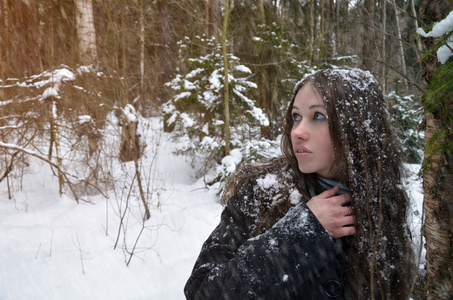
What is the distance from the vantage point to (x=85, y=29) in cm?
733

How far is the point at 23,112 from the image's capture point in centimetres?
503

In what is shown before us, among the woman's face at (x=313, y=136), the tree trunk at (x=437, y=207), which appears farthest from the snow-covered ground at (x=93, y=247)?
the woman's face at (x=313, y=136)

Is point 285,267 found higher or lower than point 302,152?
lower

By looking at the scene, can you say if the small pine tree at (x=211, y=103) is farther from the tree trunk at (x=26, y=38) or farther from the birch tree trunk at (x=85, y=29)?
the tree trunk at (x=26, y=38)

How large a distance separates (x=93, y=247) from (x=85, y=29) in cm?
565

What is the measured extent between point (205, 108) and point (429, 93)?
20.1ft

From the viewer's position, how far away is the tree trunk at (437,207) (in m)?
1.21

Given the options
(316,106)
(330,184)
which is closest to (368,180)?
(330,184)

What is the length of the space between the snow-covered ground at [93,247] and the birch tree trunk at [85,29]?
11.4 ft

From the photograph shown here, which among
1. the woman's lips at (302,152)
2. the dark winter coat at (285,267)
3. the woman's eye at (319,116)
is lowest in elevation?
the dark winter coat at (285,267)

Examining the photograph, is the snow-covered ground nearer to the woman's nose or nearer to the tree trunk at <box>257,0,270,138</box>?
the woman's nose

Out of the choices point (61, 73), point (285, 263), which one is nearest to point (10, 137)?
point (61, 73)

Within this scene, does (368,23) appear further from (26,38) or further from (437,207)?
(26,38)

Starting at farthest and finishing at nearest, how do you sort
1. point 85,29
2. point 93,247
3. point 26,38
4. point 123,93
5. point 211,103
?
point 85,29
point 26,38
point 211,103
point 123,93
point 93,247
